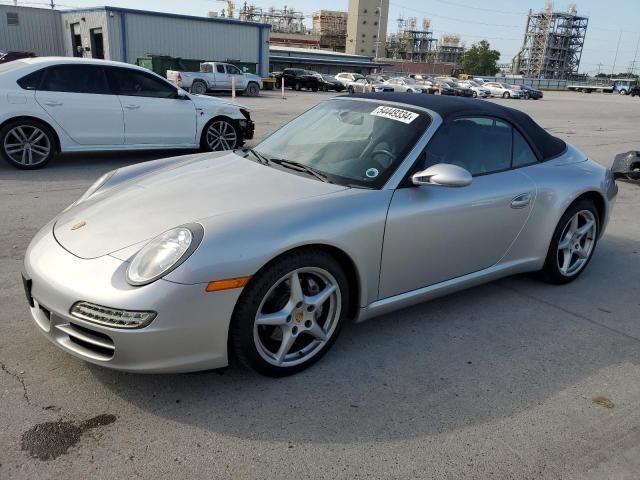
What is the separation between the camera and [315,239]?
276cm

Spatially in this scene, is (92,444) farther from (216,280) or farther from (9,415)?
(216,280)

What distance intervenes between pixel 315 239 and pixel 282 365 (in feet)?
2.24

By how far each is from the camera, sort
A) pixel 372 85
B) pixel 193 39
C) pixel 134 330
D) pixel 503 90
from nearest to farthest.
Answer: pixel 134 330 < pixel 193 39 < pixel 372 85 < pixel 503 90

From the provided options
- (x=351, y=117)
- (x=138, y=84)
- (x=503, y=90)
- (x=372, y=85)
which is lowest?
(x=503, y=90)

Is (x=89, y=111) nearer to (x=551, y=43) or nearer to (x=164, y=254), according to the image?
(x=164, y=254)

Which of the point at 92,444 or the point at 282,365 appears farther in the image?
the point at 282,365

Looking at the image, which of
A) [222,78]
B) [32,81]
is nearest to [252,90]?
[222,78]

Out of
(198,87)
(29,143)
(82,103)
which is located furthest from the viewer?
(198,87)

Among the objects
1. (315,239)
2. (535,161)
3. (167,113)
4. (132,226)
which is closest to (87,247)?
(132,226)

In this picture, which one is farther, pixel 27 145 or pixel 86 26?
pixel 86 26

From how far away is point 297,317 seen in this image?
113 inches

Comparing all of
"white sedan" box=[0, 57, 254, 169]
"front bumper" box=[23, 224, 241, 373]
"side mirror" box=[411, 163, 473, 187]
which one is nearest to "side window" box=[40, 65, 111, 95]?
"white sedan" box=[0, 57, 254, 169]

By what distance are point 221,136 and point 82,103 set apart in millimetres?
2185

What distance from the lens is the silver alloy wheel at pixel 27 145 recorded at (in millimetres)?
7320
